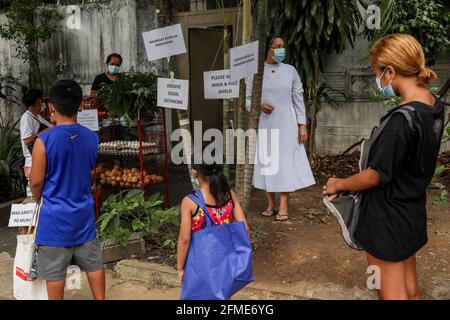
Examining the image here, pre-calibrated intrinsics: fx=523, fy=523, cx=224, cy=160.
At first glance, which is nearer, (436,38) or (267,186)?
(267,186)

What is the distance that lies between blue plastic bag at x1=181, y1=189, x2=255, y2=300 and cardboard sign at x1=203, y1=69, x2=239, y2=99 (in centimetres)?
156

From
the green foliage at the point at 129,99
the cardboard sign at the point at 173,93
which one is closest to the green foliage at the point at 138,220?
the green foliage at the point at 129,99

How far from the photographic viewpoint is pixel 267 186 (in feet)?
17.1

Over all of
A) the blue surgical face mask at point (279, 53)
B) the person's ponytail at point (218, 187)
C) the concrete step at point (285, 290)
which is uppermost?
the blue surgical face mask at point (279, 53)

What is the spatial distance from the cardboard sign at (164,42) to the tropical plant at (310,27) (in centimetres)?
225

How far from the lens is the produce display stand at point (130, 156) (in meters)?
5.04

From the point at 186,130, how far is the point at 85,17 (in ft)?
15.8

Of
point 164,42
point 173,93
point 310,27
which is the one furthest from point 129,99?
point 310,27

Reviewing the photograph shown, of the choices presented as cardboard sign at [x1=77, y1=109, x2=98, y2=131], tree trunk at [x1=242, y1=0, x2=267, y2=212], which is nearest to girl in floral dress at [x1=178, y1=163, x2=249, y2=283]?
tree trunk at [x1=242, y1=0, x2=267, y2=212]

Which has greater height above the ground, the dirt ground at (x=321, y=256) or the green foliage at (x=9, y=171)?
the green foliage at (x=9, y=171)

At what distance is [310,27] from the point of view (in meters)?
5.94

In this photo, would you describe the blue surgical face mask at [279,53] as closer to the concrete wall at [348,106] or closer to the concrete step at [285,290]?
the concrete step at [285,290]

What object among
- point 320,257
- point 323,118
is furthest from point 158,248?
point 323,118

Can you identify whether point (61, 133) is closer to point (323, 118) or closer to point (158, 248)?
point (158, 248)
